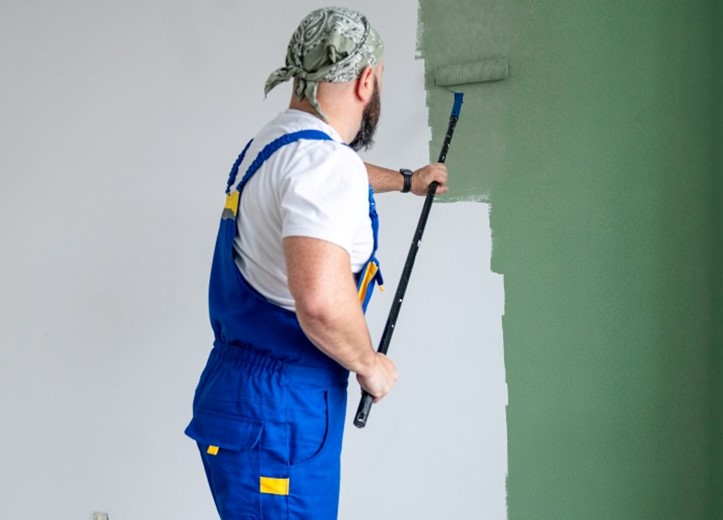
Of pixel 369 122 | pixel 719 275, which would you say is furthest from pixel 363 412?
pixel 719 275

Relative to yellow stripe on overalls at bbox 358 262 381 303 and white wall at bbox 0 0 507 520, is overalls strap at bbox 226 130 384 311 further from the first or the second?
white wall at bbox 0 0 507 520

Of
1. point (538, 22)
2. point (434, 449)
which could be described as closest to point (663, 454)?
point (434, 449)

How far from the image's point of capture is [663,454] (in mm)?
1817

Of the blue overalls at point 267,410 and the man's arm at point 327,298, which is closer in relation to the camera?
the man's arm at point 327,298

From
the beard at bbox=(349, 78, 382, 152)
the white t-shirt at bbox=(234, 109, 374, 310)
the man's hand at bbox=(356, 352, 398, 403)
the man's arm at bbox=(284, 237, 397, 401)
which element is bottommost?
the man's hand at bbox=(356, 352, 398, 403)

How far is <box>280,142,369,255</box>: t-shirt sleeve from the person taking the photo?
4.00ft

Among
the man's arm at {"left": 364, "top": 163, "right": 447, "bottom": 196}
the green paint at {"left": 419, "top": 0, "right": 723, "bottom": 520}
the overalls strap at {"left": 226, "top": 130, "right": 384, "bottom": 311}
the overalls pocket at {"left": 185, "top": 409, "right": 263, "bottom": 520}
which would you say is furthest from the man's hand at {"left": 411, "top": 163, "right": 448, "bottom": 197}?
the overalls pocket at {"left": 185, "top": 409, "right": 263, "bottom": 520}

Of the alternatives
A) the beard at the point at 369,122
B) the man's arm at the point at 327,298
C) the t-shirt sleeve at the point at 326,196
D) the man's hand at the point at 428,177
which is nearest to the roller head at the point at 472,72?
the man's hand at the point at 428,177

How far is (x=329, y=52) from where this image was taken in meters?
1.39

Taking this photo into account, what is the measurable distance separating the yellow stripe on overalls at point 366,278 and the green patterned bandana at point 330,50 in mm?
280

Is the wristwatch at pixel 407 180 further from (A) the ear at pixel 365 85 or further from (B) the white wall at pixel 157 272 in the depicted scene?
(A) the ear at pixel 365 85

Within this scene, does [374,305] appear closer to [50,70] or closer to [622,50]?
[622,50]

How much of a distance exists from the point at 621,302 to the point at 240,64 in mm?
1190

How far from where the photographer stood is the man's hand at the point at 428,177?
186 centimetres
